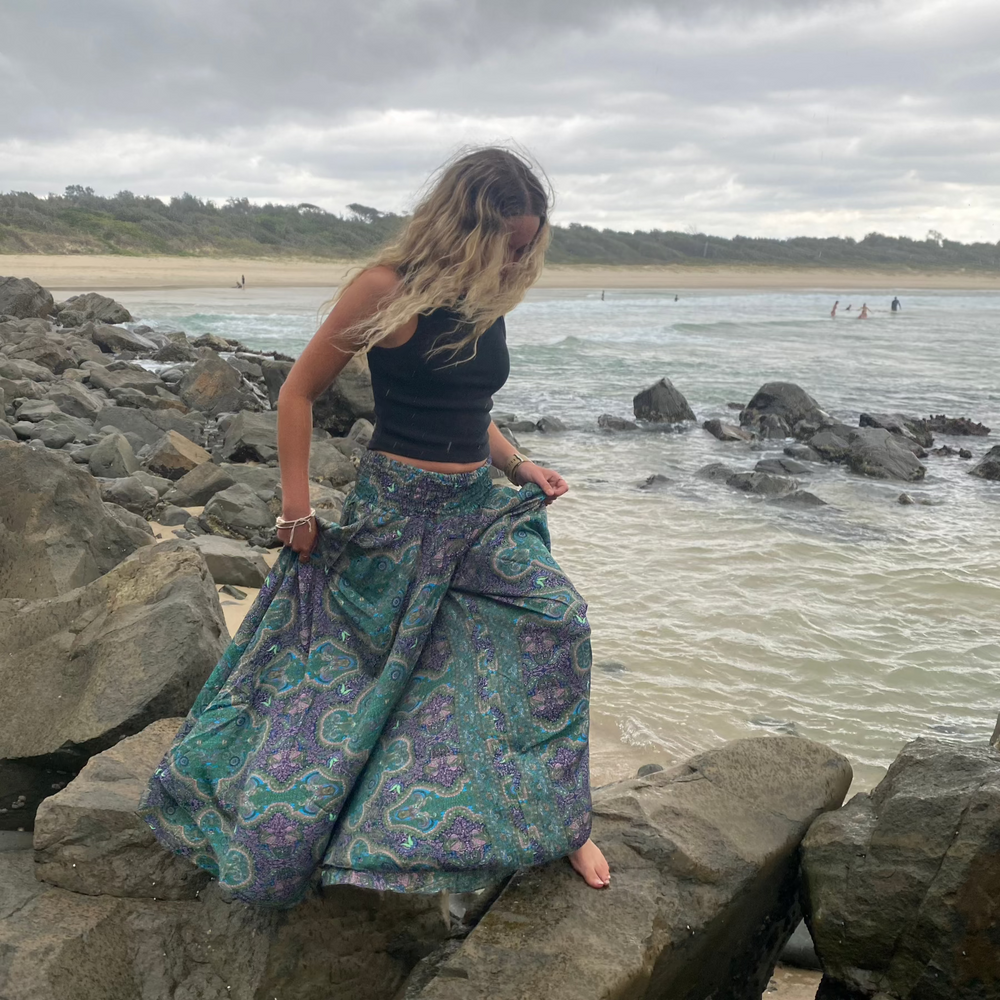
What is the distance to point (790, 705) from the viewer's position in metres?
5.20

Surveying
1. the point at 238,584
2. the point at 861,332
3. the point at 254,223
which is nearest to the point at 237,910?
the point at 238,584

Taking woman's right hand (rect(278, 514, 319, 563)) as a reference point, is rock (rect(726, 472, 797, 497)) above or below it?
below

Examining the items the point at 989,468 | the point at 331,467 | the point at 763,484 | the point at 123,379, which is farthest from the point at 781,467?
the point at 123,379

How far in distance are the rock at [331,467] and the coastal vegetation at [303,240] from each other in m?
18.0

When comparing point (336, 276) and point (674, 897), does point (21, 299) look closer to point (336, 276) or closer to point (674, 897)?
point (674, 897)

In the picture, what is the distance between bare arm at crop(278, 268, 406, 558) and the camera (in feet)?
8.87

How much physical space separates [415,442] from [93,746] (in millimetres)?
1407

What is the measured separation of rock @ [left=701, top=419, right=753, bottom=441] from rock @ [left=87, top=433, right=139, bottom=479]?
26.7ft

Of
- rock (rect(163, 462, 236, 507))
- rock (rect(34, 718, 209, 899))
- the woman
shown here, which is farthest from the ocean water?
rock (rect(163, 462, 236, 507))

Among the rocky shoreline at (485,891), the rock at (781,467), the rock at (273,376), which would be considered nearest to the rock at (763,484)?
the rock at (781,467)

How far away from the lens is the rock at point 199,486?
7316 mm

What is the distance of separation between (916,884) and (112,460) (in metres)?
6.96

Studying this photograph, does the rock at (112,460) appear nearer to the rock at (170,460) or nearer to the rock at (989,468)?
the rock at (170,460)

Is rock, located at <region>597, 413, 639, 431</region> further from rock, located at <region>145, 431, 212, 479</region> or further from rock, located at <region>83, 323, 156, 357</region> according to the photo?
rock, located at <region>83, 323, 156, 357</region>
